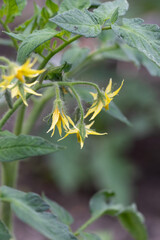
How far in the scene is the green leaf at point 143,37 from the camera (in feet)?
2.83

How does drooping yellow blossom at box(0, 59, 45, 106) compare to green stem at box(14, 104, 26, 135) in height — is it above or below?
above

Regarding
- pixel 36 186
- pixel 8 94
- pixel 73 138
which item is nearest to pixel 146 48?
pixel 8 94

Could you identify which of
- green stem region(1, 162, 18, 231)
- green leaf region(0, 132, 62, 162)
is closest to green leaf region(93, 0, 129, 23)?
green leaf region(0, 132, 62, 162)

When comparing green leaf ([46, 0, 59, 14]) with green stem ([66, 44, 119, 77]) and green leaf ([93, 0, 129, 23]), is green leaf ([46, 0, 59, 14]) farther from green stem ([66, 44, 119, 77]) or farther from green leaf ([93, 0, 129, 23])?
green stem ([66, 44, 119, 77])

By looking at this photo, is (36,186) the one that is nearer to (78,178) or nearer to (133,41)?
(78,178)

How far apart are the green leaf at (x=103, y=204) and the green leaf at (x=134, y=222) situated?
0.11ft

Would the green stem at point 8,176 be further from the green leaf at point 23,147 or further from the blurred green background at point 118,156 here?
the blurred green background at point 118,156

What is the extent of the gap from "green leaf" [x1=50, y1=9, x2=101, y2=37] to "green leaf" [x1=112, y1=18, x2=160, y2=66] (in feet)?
0.18

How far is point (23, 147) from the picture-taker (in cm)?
90

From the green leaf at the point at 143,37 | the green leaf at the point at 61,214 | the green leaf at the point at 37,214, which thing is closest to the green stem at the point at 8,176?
the green leaf at the point at 61,214

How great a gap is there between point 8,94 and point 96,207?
0.72m

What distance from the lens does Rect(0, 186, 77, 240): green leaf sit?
2.96 ft

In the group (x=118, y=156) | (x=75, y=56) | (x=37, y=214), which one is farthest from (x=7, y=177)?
(x=118, y=156)

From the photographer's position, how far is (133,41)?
0.88 meters
